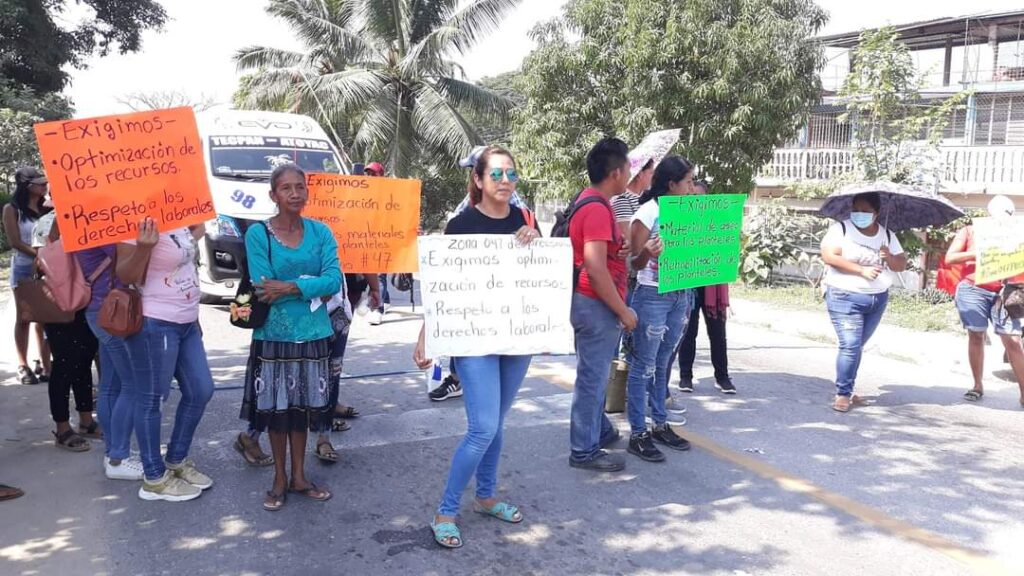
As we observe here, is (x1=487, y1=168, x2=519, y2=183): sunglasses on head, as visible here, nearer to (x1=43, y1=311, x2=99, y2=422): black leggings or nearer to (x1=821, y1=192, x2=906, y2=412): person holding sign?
(x1=43, y1=311, x2=99, y2=422): black leggings

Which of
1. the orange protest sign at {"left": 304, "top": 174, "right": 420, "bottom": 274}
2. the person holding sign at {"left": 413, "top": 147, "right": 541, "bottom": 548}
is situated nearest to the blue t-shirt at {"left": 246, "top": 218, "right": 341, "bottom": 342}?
the person holding sign at {"left": 413, "top": 147, "right": 541, "bottom": 548}

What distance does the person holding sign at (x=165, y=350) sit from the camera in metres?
3.87

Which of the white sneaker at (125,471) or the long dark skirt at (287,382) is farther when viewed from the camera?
the white sneaker at (125,471)

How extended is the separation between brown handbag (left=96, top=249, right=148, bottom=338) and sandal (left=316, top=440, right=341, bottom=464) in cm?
138

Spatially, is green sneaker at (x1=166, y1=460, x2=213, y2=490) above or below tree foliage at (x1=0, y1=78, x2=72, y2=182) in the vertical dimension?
below

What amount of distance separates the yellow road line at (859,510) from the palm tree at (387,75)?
625 inches

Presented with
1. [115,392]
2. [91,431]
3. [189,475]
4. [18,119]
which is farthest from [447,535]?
[18,119]

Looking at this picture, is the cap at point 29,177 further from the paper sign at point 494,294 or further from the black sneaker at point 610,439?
the black sneaker at point 610,439

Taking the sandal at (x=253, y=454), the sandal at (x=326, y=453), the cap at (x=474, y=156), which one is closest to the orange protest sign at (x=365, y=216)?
the cap at (x=474, y=156)

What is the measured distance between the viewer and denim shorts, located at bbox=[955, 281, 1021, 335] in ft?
20.6

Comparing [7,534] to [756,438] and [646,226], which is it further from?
[756,438]

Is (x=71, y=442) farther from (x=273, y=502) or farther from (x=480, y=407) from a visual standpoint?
(x=480, y=407)

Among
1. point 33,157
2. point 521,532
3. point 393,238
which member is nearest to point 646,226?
point 393,238

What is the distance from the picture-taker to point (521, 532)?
387 centimetres
